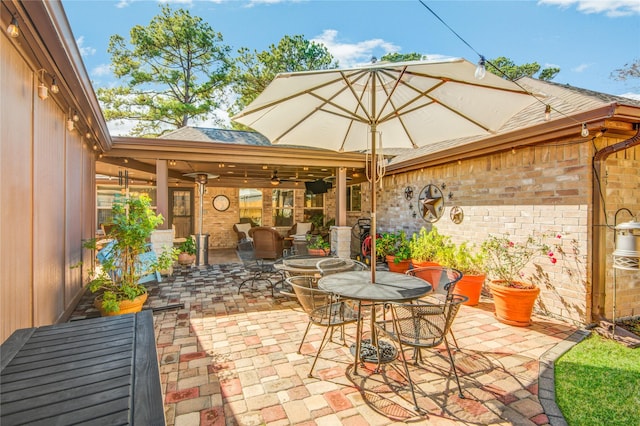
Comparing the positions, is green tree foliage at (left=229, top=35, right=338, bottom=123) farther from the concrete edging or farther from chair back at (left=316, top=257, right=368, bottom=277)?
the concrete edging

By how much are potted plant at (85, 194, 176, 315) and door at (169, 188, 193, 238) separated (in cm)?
695

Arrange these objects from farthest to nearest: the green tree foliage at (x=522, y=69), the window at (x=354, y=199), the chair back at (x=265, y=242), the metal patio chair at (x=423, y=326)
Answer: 1. the green tree foliage at (x=522, y=69)
2. the window at (x=354, y=199)
3. the chair back at (x=265, y=242)
4. the metal patio chair at (x=423, y=326)

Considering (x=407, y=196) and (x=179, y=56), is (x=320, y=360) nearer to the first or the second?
(x=407, y=196)

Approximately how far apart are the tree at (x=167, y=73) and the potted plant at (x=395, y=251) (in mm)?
11324

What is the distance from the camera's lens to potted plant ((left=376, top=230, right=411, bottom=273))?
20.8ft

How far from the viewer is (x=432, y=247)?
5609 mm

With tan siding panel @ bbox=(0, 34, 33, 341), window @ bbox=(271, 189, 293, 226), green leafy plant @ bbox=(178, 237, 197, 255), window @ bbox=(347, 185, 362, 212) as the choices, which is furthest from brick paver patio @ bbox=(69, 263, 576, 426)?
window @ bbox=(271, 189, 293, 226)

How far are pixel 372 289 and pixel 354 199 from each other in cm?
798

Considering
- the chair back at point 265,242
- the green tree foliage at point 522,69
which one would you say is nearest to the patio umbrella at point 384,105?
the chair back at point 265,242

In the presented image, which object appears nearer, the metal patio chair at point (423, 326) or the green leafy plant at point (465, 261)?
the metal patio chair at point (423, 326)

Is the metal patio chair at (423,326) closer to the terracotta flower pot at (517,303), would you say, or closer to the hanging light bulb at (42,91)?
the terracotta flower pot at (517,303)

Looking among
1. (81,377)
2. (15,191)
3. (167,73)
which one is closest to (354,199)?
(15,191)

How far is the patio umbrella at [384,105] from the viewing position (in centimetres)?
245

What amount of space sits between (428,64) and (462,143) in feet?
11.6
